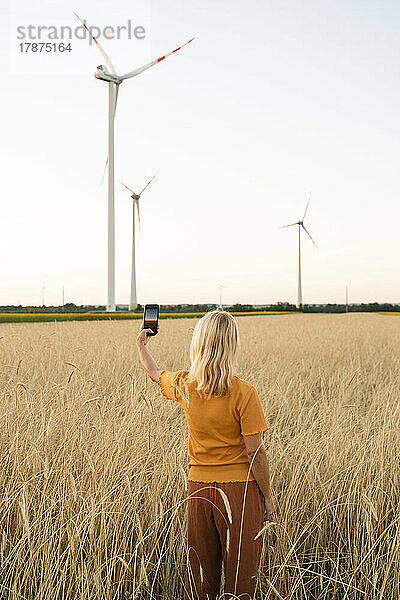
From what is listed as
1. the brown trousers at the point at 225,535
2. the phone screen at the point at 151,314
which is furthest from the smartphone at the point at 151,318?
the brown trousers at the point at 225,535

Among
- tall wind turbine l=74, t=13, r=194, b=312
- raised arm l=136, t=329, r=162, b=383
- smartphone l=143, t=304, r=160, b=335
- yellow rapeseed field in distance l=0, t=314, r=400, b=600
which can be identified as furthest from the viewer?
tall wind turbine l=74, t=13, r=194, b=312

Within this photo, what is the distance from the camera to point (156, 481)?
350cm

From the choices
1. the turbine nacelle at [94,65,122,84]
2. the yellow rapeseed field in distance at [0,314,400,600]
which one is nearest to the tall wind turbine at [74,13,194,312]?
the turbine nacelle at [94,65,122,84]

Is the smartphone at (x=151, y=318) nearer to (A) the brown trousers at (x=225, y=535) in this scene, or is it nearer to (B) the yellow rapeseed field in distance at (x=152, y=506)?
(B) the yellow rapeseed field in distance at (x=152, y=506)

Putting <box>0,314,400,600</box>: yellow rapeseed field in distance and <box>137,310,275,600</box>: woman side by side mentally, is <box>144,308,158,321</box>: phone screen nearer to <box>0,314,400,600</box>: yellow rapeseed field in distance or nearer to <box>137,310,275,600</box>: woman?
<box>0,314,400,600</box>: yellow rapeseed field in distance

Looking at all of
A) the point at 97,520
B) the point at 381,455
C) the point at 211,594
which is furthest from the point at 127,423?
the point at 381,455

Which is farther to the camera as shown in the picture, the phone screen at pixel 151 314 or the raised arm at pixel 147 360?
the phone screen at pixel 151 314

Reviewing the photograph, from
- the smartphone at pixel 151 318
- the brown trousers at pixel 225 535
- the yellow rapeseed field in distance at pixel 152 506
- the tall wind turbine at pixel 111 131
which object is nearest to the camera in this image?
the brown trousers at pixel 225 535

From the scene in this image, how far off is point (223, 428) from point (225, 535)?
0.54 m

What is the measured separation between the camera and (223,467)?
2561 mm

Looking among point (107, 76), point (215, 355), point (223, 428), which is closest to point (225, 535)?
point (223, 428)

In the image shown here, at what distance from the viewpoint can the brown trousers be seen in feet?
8.09

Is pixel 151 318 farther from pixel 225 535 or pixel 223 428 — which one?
pixel 225 535

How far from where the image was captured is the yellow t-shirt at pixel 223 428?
8.09 ft
